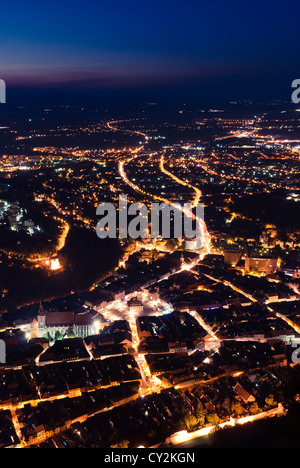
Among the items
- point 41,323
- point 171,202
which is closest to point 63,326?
point 41,323

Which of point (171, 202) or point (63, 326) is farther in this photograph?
point (171, 202)

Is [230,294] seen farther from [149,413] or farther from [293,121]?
[293,121]

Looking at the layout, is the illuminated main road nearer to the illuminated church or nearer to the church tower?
the illuminated church

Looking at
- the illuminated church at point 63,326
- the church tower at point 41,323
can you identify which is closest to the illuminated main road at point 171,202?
the illuminated church at point 63,326

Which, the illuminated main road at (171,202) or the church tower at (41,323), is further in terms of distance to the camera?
the illuminated main road at (171,202)

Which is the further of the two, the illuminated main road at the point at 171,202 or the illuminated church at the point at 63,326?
the illuminated main road at the point at 171,202

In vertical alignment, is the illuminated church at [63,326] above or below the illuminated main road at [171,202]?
below

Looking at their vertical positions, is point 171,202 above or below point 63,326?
above

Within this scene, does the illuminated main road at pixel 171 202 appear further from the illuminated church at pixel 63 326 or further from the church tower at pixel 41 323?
the church tower at pixel 41 323

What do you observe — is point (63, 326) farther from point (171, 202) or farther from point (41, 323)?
point (171, 202)

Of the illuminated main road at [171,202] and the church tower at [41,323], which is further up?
the illuminated main road at [171,202]
